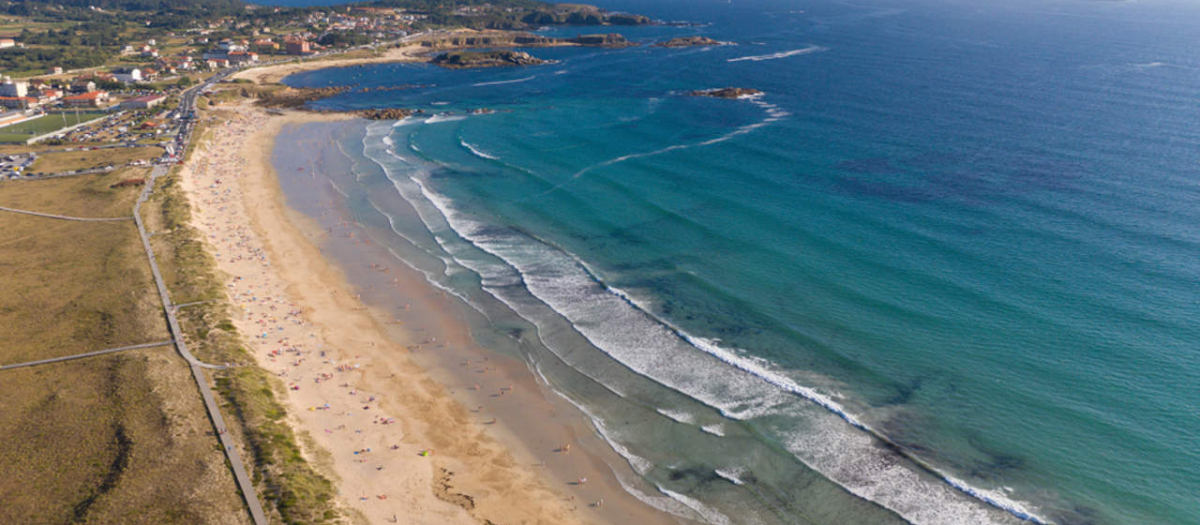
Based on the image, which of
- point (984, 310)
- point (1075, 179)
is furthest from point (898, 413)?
point (1075, 179)

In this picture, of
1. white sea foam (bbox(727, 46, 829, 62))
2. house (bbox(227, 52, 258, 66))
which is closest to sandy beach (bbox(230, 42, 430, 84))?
house (bbox(227, 52, 258, 66))

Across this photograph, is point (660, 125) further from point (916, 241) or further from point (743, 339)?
point (743, 339)

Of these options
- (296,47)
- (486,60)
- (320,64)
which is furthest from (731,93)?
(296,47)

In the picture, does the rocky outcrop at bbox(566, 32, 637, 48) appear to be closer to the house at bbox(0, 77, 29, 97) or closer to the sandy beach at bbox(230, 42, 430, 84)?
the sandy beach at bbox(230, 42, 430, 84)

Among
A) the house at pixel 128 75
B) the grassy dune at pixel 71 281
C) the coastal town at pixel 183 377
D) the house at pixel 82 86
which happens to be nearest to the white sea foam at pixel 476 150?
the coastal town at pixel 183 377

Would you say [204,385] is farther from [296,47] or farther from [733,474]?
[296,47]
